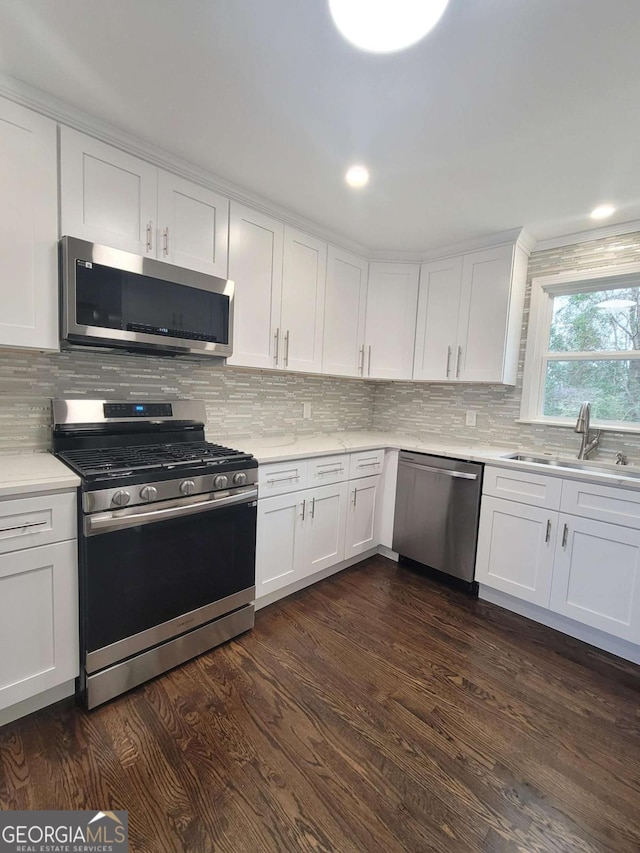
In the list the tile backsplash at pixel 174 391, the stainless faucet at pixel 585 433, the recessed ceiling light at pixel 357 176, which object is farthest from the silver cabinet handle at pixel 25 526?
the stainless faucet at pixel 585 433

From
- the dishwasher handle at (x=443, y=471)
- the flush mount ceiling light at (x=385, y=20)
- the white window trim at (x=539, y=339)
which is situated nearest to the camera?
the flush mount ceiling light at (x=385, y=20)

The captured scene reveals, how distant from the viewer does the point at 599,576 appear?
6.64ft

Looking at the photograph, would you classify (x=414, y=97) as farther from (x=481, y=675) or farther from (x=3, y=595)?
(x=481, y=675)

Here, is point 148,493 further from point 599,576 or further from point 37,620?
point 599,576

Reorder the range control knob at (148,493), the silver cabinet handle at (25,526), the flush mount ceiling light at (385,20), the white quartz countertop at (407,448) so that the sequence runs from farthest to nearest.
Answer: the white quartz countertop at (407,448) → the range control knob at (148,493) → the silver cabinet handle at (25,526) → the flush mount ceiling light at (385,20)

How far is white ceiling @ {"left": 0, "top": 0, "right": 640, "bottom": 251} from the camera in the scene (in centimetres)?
117

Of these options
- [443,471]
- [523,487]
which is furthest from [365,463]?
[523,487]

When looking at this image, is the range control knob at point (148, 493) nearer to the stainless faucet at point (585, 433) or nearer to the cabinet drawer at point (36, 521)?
the cabinet drawer at point (36, 521)

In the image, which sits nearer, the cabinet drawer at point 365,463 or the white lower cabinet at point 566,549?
the white lower cabinet at point 566,549

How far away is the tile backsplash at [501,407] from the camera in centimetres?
245

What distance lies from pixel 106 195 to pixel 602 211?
2672 millimetres

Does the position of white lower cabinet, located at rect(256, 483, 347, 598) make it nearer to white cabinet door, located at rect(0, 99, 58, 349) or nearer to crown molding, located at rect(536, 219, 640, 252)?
white cabinet door, located at rect(0, 99, 58, 349)

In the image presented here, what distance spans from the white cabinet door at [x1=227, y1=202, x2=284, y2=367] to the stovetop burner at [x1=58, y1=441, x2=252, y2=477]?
59 centimetres

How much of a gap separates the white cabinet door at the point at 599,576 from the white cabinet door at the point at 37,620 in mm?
2385
